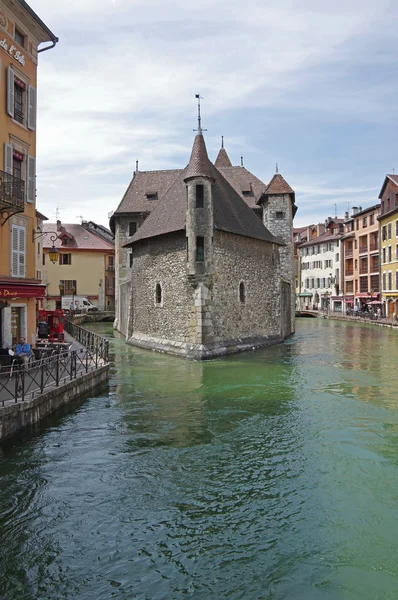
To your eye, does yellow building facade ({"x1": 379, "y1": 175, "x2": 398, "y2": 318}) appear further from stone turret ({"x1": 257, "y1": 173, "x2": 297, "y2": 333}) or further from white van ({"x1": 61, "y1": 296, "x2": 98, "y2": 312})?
white van ({"x1": 61, "y1": 296, "x2": 98, "y2": 312})

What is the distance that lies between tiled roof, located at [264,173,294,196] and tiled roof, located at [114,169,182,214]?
891 cm

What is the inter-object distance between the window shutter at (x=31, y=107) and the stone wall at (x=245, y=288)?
8.95 metres

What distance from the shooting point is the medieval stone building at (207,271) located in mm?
21844

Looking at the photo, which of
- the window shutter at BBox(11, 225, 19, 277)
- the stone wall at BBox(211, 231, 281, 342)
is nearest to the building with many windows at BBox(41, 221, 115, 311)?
the stone wall at BBox(211, 231, 281, 342)

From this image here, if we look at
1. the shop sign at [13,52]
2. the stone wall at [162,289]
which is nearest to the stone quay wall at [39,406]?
the stone wall at [162,289]

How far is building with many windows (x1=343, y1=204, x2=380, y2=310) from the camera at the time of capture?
170 ft

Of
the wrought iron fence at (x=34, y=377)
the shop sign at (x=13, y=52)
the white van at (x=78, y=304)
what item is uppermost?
the shop sign at (x=13, y=52)

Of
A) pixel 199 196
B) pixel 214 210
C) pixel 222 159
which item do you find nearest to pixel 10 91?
pixel 199 196

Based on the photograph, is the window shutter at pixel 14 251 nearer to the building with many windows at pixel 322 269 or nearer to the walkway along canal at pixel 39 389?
the walkway along canal at pixel 39 389

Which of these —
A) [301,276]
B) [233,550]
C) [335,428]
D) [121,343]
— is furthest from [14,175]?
[301,276]

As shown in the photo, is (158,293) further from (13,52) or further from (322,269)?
(322,269)

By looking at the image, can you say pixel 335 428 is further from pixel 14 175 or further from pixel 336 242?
pixel 336 242

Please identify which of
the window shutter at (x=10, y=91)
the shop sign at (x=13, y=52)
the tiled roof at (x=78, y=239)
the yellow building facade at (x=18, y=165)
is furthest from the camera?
the tiled roof at (x=78, y=239)

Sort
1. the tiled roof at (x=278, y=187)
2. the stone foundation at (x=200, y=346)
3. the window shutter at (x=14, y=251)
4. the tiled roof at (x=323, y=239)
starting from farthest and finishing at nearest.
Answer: the tiled roof at (x=323, y=239) < the tiled roof at (x=278, y=187) < the stone foundation at (x=200, y=346) < the window shutter at (x=14, y=251)
